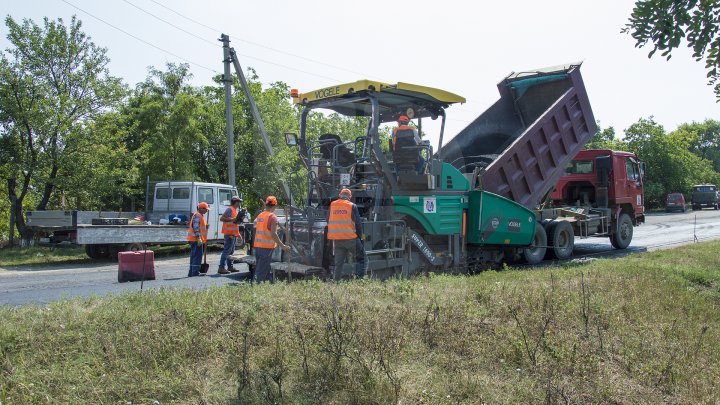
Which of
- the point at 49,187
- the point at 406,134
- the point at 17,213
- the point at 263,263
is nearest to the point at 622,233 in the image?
the point at 406,134

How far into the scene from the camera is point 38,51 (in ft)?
53.5

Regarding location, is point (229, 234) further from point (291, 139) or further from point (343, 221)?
point (343, 221)

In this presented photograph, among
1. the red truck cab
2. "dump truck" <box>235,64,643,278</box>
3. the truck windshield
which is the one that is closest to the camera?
"dump truck" <box>235,64,643,278</box>

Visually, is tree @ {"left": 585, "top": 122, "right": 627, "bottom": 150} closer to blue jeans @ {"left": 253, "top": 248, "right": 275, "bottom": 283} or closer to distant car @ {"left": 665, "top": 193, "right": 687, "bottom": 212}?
distant car @ {"left": 665, "top": 193, "right": 687, "bottom": 212}

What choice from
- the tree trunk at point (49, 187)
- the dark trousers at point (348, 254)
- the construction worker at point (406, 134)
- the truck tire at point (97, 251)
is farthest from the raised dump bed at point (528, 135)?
the tree trunk at point (49, 187)

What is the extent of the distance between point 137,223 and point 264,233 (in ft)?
27.4

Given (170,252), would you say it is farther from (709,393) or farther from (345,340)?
(709,393)

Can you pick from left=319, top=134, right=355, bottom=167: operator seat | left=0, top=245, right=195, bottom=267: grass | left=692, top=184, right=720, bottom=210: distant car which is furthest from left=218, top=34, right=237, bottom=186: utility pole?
left=692, top=184, right=720, bottom=210: distant car

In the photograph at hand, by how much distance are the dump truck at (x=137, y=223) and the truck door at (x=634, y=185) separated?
36.0 ft

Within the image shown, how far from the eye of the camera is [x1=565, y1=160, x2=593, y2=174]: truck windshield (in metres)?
13.6

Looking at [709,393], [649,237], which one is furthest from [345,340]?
[649,237]

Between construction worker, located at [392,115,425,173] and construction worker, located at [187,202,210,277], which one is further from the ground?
construction worker, located at [392,115,425,173]

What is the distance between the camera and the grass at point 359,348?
374 centimetres

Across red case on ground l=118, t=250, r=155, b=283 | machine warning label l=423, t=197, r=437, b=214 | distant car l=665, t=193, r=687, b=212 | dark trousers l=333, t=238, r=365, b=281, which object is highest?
distant car l=665, t=193, r=687, b=212
